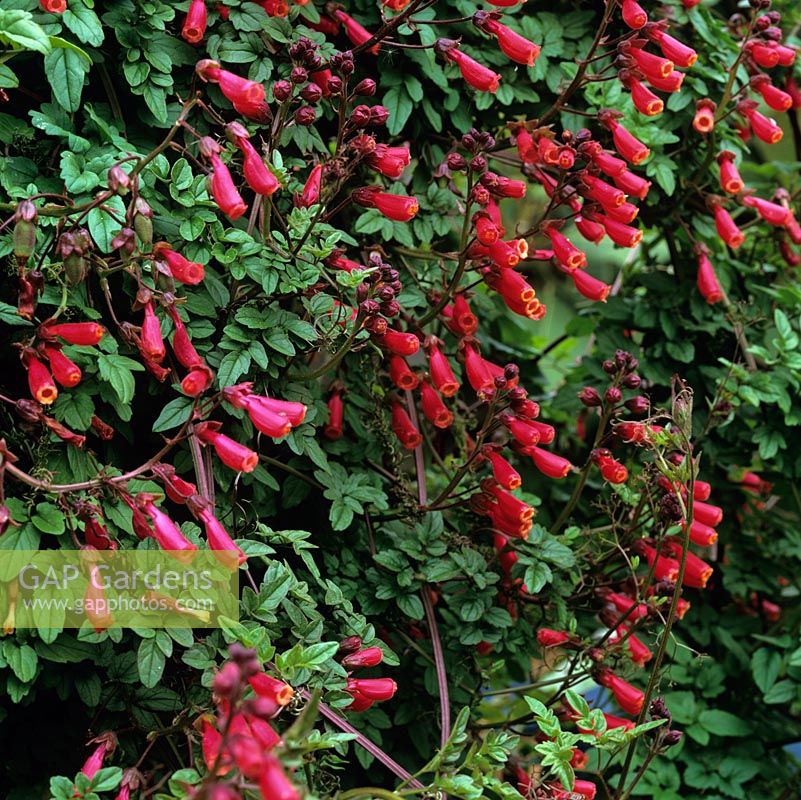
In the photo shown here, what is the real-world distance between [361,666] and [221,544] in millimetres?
356

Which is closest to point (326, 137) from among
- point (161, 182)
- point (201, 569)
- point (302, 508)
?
point (161, 182)

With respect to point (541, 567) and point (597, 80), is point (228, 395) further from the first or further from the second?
point (597, 80)

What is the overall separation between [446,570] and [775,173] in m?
1.86

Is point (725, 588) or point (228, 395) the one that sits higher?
point (228, 395)

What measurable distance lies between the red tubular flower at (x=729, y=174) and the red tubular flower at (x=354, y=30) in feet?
3.22

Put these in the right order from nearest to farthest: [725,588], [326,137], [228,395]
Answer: [228,395], [326,137], [725,588]

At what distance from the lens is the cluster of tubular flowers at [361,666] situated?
177 centimetres

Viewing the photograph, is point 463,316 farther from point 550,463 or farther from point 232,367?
point 232,367

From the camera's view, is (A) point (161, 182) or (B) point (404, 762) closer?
(A) point (161, 182)

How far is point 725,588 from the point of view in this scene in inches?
118

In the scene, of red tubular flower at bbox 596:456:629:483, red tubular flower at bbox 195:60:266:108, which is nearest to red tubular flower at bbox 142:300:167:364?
red tubular flower at bbox 195:60:266:108

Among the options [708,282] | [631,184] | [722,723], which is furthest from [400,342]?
[722,723]

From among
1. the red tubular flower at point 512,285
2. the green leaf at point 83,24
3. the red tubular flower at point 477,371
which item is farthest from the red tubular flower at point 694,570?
the green leaf at point 83,24

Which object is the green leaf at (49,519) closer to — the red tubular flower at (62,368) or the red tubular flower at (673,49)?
the red tubular flower at (62,368)
